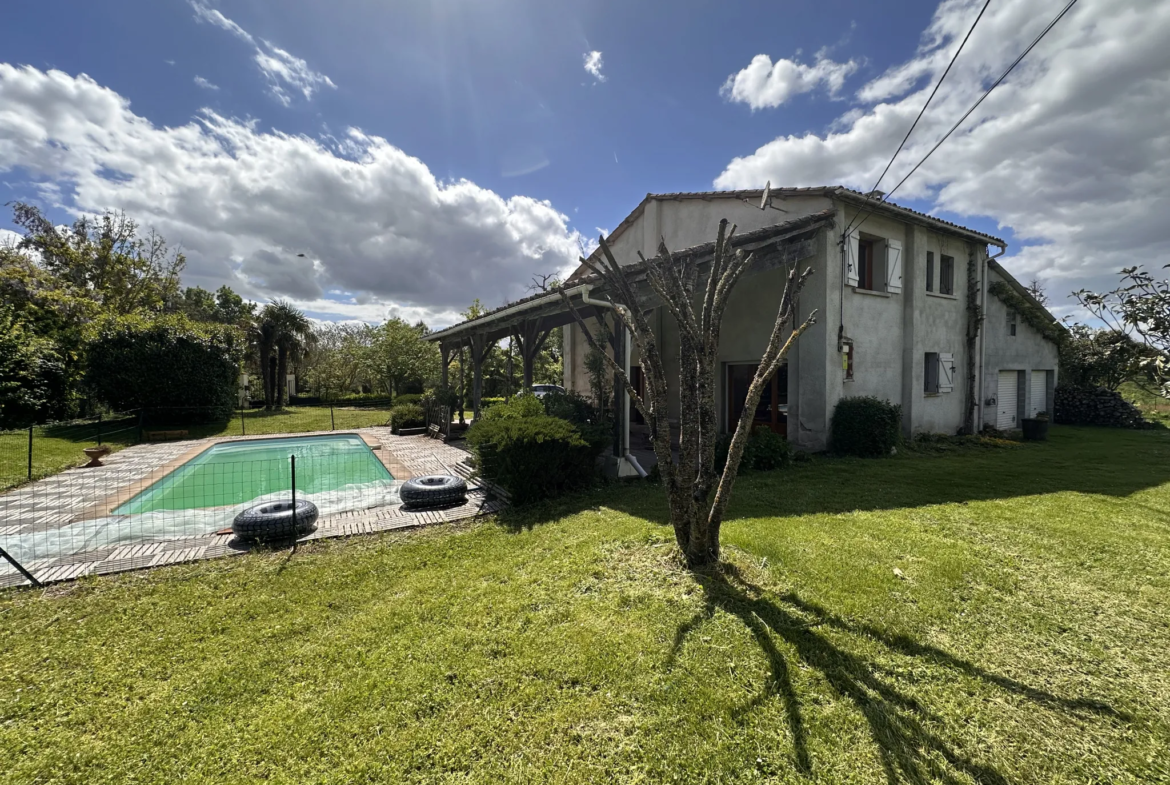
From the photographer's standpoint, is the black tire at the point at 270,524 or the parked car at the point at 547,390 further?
the parked car at the point at 547,390

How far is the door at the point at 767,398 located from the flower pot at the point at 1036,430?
26.9 feet

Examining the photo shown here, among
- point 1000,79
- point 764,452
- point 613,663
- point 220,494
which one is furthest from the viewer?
point 764,452

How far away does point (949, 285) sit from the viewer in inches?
489

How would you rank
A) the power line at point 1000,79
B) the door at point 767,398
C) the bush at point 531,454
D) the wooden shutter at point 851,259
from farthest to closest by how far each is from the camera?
1. the door at point 767,398
2. the wooden shutter at point 851,259
3. the bush at point 531,454
4. the power line at point 1000,79

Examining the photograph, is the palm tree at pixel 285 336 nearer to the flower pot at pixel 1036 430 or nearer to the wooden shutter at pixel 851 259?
the wooden shutter at pixel 851 259

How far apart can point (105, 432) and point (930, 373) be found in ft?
82.2

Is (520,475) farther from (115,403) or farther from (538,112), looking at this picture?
(115,403)

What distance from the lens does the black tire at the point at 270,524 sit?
530 cm

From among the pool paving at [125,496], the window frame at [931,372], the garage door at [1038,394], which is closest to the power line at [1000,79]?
the window frame at [931,372]

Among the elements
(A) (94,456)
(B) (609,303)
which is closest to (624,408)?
(B) (609,303)

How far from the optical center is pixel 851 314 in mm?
10094

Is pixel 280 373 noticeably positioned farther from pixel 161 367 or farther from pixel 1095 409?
pixel 1095 409

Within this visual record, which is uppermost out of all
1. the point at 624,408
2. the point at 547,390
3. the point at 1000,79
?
the point at 1000,79

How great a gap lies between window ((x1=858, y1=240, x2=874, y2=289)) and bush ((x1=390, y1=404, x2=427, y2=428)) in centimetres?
1445
